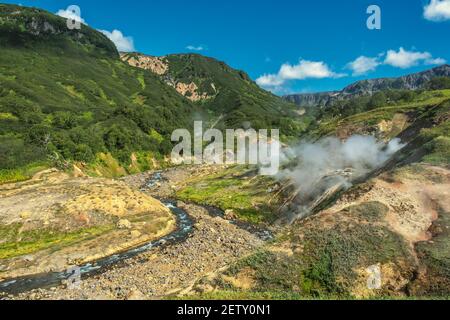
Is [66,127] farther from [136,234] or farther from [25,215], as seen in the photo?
[136,234]

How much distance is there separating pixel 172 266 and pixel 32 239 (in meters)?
20.9

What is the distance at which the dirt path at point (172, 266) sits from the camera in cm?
4013

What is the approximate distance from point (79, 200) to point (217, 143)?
116706mm

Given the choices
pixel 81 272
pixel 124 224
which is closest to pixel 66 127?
pixel 124 224

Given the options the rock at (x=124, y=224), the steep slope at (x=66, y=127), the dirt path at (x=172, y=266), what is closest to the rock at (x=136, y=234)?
the rock at (x=124, y=224)

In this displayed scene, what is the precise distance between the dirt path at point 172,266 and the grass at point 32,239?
10442 millimetres

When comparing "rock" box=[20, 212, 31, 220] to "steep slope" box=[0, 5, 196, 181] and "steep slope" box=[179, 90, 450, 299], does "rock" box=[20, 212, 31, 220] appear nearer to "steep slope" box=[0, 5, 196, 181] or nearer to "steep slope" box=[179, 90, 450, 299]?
"steep slope" box=[0, 5, 196, 181]

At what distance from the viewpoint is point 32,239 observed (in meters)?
54.4

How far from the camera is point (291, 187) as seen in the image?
252 feet

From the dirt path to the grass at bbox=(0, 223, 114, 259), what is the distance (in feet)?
34.3

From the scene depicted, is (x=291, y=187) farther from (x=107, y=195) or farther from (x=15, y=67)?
(x=15, y=67)

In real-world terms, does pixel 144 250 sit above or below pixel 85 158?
below

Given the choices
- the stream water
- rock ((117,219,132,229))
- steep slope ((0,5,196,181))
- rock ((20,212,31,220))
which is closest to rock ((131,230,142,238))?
rock ((117,219,132,229))
